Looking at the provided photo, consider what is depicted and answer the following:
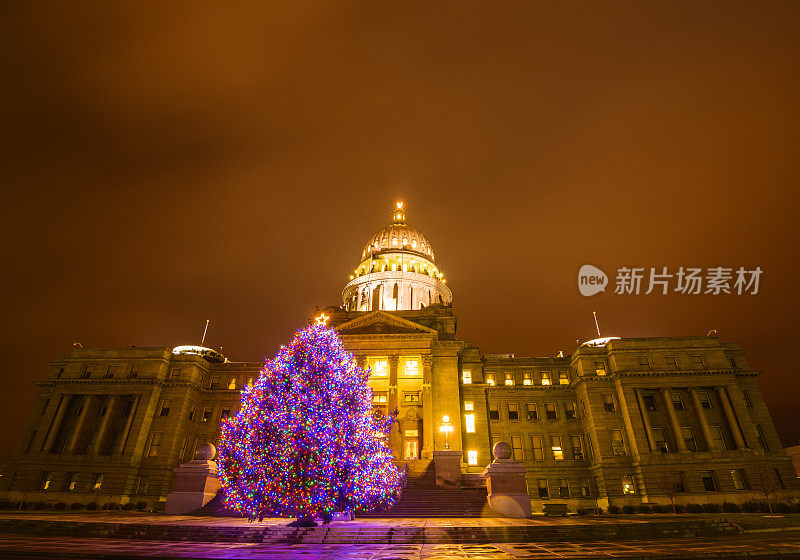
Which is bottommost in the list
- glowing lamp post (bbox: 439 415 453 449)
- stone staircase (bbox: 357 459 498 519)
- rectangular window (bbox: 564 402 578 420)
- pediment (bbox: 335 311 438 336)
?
stone staircase (bbox: 357 459 498 519)

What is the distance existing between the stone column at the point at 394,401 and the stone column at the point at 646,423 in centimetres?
2609

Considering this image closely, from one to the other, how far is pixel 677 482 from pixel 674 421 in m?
6.34

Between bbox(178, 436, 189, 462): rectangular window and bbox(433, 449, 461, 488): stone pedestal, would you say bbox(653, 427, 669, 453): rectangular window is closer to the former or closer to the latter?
bbox(433, 449, 461, 488): stone pedestal

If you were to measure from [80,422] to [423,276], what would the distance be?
54.5 meters

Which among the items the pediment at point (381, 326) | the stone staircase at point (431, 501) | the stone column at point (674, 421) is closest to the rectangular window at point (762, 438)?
the stone column at point (674, 421)

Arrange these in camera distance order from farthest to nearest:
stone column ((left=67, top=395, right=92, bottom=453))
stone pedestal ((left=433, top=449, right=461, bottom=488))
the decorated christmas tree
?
stone column ((left=67, top=395, right=92, bottom=453)) < stone pedestal ((left=433, top=449, right=461, bottom=488)) < the decorated christmas tree

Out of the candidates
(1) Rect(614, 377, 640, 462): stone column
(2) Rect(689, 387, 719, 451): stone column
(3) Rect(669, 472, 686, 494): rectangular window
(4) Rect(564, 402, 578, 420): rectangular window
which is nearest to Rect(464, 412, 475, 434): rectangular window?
(4) Rect(564, 402, 578, 420): rectangular window

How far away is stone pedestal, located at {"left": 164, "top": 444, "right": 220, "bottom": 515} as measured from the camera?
29.5 m

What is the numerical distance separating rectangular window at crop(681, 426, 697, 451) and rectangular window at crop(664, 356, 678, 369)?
22.0 ft

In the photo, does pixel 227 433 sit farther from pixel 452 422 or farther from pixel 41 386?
pixel 41 386

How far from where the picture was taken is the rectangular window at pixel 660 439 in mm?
44800

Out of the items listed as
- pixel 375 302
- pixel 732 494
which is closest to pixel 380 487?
pixel 732 494

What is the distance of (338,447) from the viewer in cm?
1945

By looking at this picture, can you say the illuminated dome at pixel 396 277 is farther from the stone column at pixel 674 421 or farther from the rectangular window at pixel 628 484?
the rectangular window at pixel 628 484
